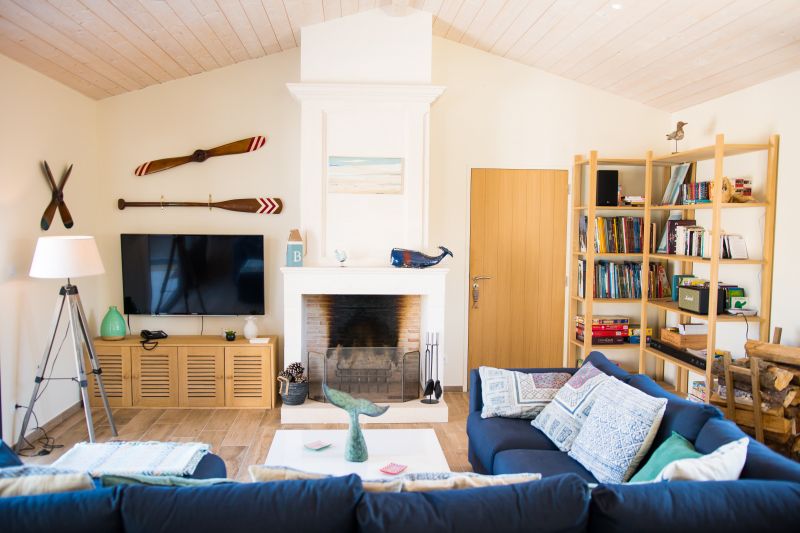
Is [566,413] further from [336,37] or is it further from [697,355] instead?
[336,37]

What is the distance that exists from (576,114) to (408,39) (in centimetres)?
165

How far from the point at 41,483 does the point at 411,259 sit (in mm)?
3163

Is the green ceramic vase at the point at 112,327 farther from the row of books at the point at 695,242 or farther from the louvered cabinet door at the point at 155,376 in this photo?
the row of books at the point at 695,242

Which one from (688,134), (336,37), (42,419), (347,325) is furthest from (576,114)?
(42,419)

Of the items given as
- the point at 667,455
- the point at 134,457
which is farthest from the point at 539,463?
the point at 134,457

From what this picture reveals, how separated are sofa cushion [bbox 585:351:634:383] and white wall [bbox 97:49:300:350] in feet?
9.22

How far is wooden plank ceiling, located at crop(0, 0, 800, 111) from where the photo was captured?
3244mm

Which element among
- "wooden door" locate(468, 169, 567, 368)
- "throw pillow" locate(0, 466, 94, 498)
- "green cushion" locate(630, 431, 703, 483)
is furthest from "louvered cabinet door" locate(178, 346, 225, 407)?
"green cushion" locate(630, 431, 703, 483)

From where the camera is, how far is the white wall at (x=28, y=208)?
12.2ft

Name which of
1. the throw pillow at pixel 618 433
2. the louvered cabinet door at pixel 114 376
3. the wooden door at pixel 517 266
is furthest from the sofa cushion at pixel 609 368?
the louvered cabinet door at pixel 114 376

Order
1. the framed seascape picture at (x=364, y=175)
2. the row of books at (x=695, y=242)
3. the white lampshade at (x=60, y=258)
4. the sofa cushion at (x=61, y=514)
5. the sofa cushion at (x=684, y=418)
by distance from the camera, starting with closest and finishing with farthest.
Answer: the sofa cushion at (x=61, y=514) → the sofa cushion at (x=684, y=418) → the white lampshade at (x=60, y=258) → the row of books at (x=695, y=242) → the framed seascape picture at (x=364, y=175)

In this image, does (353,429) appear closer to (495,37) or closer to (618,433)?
(618,433)

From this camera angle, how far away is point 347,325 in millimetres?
4895

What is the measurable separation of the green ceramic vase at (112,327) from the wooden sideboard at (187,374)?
2.1 inches
